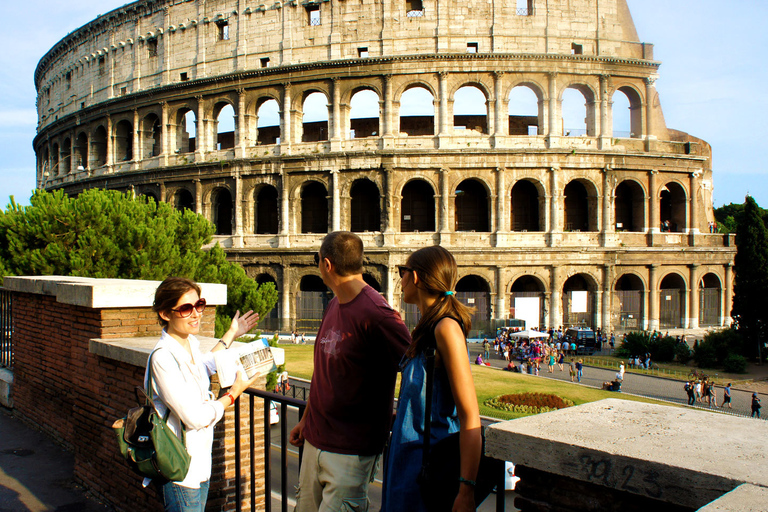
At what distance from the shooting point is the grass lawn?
1728 centimetres

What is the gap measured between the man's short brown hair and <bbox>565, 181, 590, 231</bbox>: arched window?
27.6 meters

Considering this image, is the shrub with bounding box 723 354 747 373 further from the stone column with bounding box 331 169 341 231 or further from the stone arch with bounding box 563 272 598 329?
the stone column with bounding box 331 169 341 231

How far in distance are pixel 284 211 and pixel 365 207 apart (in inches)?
167

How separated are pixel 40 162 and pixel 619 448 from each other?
49986 mm

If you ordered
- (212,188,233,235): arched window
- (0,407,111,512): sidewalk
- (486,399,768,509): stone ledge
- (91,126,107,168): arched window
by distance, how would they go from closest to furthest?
(486,399,768,509): stone ledge
(0,407,111,512): sidewalk
(212,188,233,235): arched window
(91,126,107,168): arched window

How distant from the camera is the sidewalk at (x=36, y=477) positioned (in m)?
4.57

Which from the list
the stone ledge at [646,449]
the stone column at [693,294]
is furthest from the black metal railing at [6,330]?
the stone column at [693,294]

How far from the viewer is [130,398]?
445 centimetres

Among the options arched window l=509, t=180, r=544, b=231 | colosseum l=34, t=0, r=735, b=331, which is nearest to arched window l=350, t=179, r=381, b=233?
colosseum l=34, t=0, r=735, b=331

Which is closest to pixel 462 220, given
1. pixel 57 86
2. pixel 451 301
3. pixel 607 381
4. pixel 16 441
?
pixel 607 381

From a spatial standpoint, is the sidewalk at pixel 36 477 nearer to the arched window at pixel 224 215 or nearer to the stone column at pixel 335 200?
the stone column at pixel 335 200

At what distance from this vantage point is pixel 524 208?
95.3 feet

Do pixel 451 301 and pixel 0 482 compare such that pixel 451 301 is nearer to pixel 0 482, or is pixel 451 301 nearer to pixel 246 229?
pixel 0 482

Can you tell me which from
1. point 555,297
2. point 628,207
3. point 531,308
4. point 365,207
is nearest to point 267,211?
point 365,207
